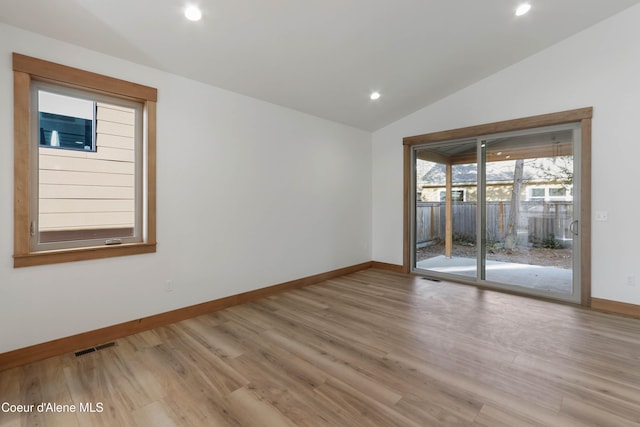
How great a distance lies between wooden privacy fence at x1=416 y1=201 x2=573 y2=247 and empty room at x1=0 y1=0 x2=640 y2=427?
29 millimetres

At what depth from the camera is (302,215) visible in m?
4.52

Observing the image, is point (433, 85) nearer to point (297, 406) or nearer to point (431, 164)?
point (431, 164)

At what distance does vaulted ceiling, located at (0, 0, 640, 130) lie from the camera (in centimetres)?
235

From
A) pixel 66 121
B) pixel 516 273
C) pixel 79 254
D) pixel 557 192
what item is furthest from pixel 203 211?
pixel 557 192

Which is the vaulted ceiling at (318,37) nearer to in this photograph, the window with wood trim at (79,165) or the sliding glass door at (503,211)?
the window with wood trim at (79,165)

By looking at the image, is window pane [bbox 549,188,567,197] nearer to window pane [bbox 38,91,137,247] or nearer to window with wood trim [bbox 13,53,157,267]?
window with wood trim [bbox 13,53,157,267]

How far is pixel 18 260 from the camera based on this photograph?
7.63 feet

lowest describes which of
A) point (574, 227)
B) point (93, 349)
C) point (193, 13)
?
point (93, 349)

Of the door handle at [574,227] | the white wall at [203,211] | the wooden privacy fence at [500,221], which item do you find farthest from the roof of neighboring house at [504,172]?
the white wall at [203,211]

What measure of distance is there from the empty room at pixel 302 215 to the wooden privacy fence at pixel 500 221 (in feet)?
0.10

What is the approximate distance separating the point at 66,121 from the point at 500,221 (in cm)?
535

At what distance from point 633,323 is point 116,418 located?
4.71 metres

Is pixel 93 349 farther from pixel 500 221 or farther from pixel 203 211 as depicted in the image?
pixel 500 221

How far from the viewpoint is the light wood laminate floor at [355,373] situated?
1788mm
